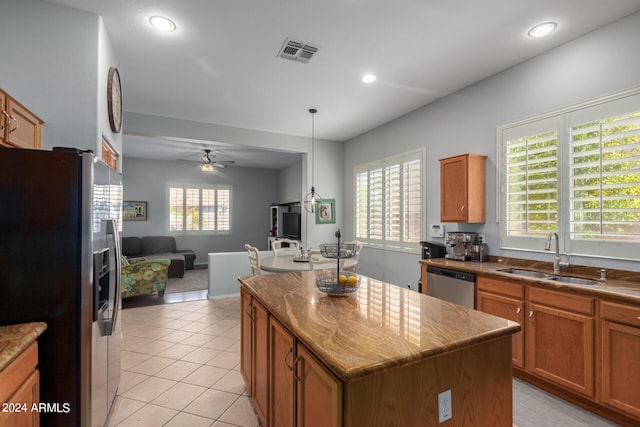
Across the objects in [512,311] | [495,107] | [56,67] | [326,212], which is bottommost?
[512,311]

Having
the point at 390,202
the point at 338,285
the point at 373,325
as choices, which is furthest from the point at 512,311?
the point at 390,202

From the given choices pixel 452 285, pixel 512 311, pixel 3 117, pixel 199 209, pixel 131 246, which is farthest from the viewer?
pixel 199 209

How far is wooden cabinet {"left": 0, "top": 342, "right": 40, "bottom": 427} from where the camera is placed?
1.07m

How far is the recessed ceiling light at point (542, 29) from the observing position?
2385 millimetres

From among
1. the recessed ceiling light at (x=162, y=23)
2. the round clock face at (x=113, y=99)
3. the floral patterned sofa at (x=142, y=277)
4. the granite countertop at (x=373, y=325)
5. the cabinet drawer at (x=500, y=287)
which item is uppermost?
the recessed ceiling light at (x=162, y=23)

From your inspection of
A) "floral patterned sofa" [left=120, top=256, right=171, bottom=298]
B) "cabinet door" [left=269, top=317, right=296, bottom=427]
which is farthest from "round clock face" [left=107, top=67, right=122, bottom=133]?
"floral patterned sofa" [left=120, top=256, right=171, bottom=298]

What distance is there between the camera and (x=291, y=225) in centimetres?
751

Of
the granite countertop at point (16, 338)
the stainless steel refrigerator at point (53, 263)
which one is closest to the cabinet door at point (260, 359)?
the stainless steel refrigerator at point (53, 263)

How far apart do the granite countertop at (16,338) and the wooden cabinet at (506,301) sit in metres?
3.02

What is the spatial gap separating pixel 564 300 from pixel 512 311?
1.34ft

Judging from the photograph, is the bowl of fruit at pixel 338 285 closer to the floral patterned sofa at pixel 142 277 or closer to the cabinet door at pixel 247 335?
the cabinet door at pixel 247 335

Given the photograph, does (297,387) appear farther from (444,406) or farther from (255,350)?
(255,350)

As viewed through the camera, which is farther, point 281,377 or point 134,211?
point 134,211

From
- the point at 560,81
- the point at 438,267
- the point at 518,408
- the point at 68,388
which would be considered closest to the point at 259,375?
the point at 68,388
